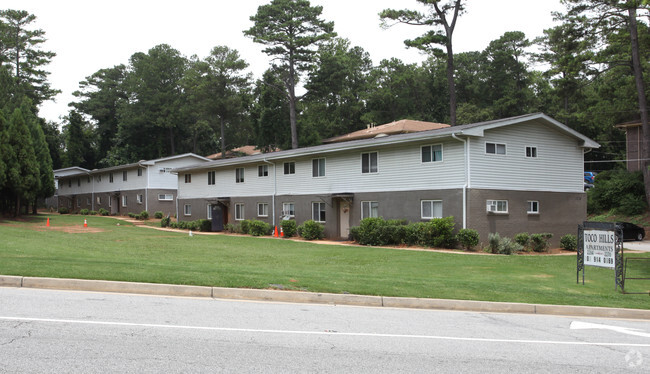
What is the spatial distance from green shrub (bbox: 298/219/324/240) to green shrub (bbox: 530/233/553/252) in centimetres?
1152

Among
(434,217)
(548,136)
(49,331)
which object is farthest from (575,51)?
(49,331)

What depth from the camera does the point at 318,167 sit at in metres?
32.4

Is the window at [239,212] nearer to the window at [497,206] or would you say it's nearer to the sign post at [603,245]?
the window at [497,206]

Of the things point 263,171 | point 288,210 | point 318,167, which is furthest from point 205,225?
point 318,167

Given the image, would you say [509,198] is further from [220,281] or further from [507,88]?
[507,88]

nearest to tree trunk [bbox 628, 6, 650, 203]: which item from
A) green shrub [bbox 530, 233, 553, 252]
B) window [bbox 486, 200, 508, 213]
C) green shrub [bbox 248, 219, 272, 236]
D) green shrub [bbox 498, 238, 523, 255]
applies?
green shrub [bbox 530, 233, 553, 252]

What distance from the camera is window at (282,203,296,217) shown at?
34.0 meters

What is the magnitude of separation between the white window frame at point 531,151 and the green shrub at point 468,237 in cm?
594

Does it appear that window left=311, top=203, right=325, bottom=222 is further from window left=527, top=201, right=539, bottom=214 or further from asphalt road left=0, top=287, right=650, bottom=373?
asphalt road left=0, top=287, right=650, bottom=373

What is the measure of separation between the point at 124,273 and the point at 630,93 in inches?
1693

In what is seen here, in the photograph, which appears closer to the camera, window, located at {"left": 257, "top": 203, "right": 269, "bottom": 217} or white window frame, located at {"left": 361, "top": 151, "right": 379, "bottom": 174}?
white window frame, located at {"left": 361, "top": 151, "right": 379, "bottom": 174}

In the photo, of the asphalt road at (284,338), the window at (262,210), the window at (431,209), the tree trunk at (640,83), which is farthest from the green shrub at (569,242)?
the window at (262,210)

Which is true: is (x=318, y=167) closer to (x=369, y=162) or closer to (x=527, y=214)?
(x=369, y=162)

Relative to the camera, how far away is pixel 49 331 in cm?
738
